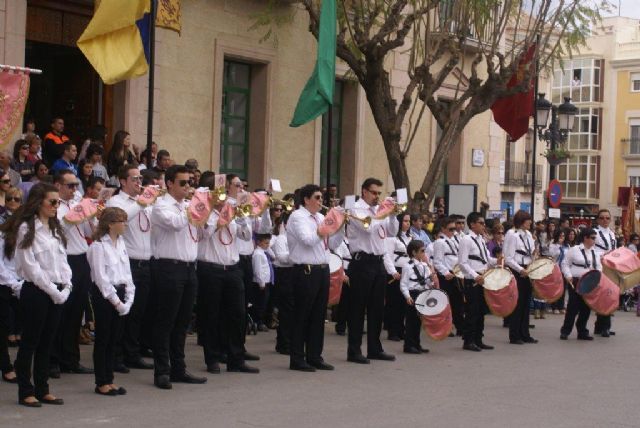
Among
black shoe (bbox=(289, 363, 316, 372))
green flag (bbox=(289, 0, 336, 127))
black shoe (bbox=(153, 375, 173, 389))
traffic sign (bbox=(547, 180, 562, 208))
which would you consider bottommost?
black shoe (bbox=(289, 363, 316, 372))

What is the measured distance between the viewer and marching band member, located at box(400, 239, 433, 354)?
14.3 m

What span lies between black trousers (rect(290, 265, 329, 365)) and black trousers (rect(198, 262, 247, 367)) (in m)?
0.66

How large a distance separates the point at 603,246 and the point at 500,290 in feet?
12.0

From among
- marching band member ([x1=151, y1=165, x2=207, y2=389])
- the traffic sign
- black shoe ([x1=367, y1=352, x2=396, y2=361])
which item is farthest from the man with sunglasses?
the traffic sign

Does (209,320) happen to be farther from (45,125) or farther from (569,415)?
(45,125)

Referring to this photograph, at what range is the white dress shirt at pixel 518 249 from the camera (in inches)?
630

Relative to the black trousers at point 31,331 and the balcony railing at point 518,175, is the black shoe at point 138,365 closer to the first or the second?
the black trousers at point 31,331

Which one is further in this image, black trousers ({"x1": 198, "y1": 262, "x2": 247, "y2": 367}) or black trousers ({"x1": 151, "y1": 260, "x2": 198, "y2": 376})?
black trousers ({"x1": 198, "y1": 262, "x2": 247, "y2": 367})

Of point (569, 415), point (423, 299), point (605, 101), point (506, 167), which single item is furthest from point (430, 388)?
point (605, 101)

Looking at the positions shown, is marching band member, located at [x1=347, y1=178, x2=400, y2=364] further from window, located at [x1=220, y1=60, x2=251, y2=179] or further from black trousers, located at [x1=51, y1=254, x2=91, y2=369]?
window, located at [x1=220, y1=60, x2=251, y2=179]

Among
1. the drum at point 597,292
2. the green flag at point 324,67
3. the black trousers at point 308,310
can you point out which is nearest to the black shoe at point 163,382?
the black trousers at point 308,310

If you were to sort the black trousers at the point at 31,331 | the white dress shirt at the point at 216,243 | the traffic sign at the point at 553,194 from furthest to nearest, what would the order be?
the traffic sign at the point at 553,194 → the white dress shirt at the point at 216,243 → the black trousers at the point at 31,331

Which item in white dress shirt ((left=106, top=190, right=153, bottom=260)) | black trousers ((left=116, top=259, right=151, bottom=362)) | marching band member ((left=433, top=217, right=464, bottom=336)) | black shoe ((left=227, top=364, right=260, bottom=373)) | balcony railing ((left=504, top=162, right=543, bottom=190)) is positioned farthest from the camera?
balcony railing ((left=504, top=162, right=543, bottom=190))

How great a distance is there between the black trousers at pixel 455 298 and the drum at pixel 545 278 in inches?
41.9
